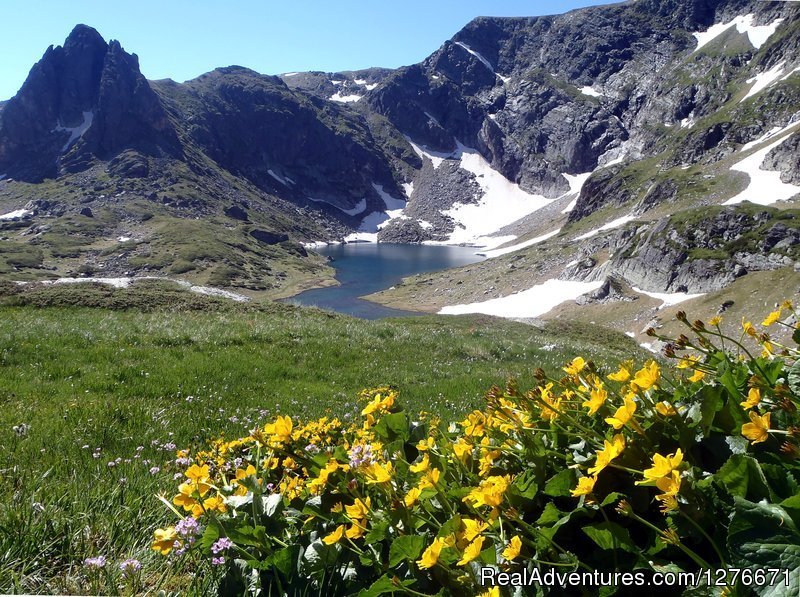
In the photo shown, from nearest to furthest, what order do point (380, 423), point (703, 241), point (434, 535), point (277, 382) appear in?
point (434, 535)
point (380, 423)
point (277, 382)
point (703, 241)

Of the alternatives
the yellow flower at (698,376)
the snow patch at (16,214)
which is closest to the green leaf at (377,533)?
the yellow flower at (698,376)

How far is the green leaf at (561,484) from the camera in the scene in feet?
6.31

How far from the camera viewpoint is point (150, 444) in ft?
17.7

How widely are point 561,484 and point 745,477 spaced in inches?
24.6

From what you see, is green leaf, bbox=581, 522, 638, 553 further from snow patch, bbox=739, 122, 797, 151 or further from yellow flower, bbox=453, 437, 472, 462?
snow patch, bbox=739, 122, 797, 151

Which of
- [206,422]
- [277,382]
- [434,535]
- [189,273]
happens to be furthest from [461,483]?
[189,273]

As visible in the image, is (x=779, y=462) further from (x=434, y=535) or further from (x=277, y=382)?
(x=277, y=382)

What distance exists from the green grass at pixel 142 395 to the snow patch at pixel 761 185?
95.3m

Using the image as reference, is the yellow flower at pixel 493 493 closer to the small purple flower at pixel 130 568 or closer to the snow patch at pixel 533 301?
the small purple flower at pixel 130 568

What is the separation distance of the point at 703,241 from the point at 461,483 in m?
85.4

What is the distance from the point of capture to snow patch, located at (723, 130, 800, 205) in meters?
88.9

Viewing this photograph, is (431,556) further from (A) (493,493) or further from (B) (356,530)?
(B) (356,530)

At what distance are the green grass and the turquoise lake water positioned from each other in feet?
172

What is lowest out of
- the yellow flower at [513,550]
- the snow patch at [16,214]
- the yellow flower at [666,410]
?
the yellow flower at [513,550]
